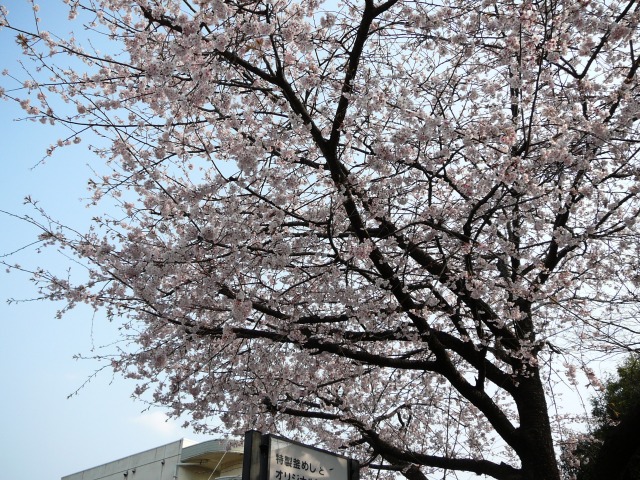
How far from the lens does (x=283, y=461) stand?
3.22m

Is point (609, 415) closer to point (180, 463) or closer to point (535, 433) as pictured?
point (535, 433)

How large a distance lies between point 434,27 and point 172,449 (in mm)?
16521

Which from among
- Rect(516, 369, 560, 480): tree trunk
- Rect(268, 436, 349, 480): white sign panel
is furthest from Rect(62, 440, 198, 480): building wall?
Rect(268, 436, 349, 480): white sign panel

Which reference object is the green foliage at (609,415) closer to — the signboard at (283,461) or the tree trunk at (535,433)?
the tree trunk at (535,433)

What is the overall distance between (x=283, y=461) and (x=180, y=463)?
623 inches

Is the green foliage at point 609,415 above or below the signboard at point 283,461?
above

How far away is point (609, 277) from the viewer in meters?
6.41

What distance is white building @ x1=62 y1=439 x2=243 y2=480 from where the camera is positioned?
659 inches

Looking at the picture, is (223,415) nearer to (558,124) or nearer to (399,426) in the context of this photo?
(399,426)

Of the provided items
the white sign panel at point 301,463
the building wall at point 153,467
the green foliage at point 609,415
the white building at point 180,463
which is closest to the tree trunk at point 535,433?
the green foliage at point 609,415

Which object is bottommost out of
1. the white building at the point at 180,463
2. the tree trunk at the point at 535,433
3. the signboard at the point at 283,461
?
the signboard at the point at 283,461

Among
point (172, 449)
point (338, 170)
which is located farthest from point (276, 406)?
point (172, 449)

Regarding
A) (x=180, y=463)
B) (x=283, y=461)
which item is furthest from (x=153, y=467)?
(x=283, y=461)

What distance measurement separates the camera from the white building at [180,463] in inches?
659
